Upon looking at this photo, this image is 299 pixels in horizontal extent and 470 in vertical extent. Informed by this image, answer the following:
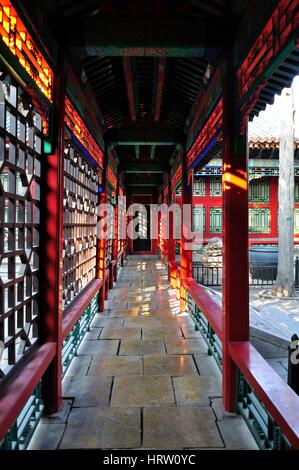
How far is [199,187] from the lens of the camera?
1908cm

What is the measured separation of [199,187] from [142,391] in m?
16.4

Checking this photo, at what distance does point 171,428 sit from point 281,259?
25.7ft

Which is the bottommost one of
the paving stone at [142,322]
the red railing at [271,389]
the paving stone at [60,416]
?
the paving stone at [60,416]

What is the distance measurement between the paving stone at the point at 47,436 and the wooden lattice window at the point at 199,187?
56.1 ft

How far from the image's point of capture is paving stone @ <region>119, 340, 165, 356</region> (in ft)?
15.8

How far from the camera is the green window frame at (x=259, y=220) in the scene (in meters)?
18.6

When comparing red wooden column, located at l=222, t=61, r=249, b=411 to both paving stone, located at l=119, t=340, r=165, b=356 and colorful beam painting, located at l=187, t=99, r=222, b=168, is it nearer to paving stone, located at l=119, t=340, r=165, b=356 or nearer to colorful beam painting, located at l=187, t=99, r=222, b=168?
colorful beam painting, located at l=187, t=99, r=222, b=168

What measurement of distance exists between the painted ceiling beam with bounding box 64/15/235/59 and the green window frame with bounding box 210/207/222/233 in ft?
53.0

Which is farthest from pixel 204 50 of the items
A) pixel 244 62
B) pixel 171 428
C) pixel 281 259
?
pixel 281 259

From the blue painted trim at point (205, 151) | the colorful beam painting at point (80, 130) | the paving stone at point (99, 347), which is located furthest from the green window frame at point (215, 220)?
the paving stone at point (99, 347)

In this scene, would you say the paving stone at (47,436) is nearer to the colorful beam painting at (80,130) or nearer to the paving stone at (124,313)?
the colorful beam painting at (80,130)

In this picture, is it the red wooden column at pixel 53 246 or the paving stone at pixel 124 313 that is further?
the paving stone at pixel 124 313

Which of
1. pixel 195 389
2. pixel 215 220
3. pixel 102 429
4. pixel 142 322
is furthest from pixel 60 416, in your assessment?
pixel 215 220

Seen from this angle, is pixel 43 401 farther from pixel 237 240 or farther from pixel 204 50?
pixel 204 50
